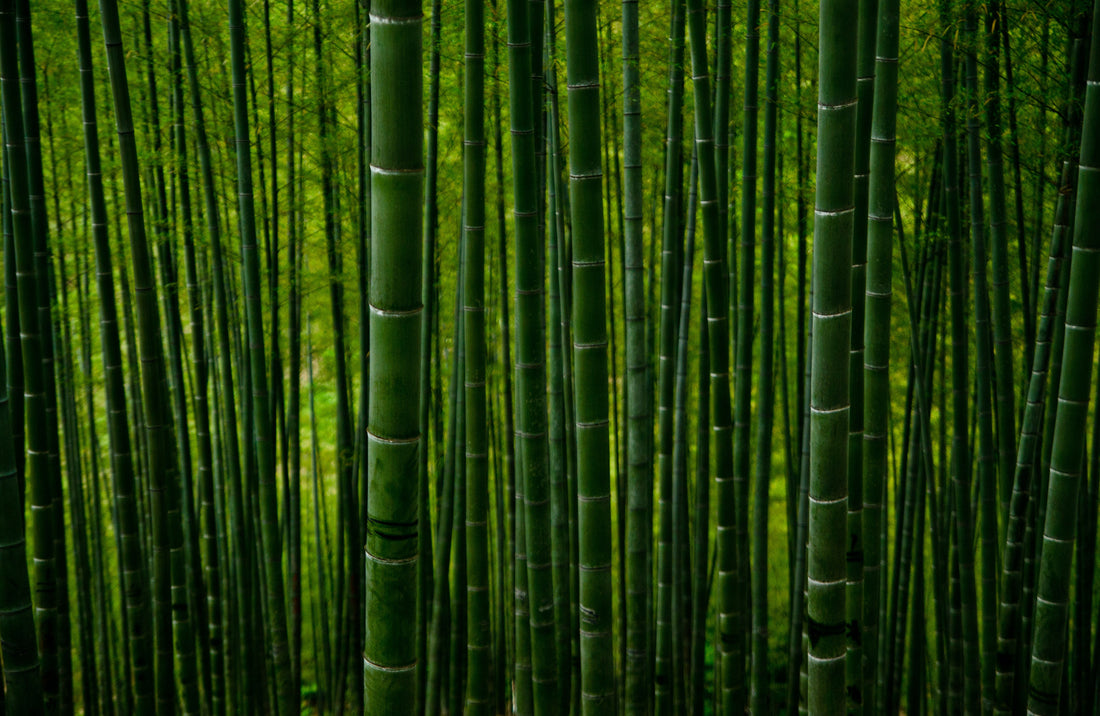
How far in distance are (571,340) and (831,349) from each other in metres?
2.26

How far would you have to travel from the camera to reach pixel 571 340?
3750 mm

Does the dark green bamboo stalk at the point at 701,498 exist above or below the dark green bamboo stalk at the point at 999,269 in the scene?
below

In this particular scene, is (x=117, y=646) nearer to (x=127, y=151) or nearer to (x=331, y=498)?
(x=331, y=498)

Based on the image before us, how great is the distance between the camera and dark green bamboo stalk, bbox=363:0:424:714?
1.14 m

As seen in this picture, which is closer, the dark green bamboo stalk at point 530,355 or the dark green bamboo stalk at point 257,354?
the dark green bamboo stalk at point 530,355

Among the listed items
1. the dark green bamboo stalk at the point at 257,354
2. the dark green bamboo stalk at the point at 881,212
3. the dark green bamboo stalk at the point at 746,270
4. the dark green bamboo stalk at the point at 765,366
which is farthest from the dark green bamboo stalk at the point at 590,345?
the dark green bamboo stalk at the point at 257,354

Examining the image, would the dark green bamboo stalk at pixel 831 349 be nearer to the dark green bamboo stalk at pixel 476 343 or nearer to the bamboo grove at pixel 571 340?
the bamboo grove at pixel 571 340

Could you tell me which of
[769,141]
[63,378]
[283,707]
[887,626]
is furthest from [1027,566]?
[63,378]

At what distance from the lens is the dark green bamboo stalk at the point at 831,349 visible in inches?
56.0

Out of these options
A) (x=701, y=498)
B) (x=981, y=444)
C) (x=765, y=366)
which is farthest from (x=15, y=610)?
(x=981, y=444)

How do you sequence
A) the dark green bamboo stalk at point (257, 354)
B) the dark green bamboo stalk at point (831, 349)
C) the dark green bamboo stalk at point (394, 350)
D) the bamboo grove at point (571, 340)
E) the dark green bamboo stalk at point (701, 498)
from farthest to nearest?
the dark green bamboo stalk at point (701, 498), the dark green bamboo stalk at point (257, 354), the bamboo grove at point (571, 340), the dark green bamboo stalk at point (831, 349), the dark green bamboo stalk at point (394, 350)

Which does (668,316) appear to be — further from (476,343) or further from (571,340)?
(476,343)

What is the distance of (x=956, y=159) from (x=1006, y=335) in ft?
2.18

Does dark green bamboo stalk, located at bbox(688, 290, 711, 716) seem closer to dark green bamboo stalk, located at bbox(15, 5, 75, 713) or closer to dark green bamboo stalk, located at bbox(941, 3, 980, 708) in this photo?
dark green bamboo stalk, located at bbox(941, 3, 980, 708)
